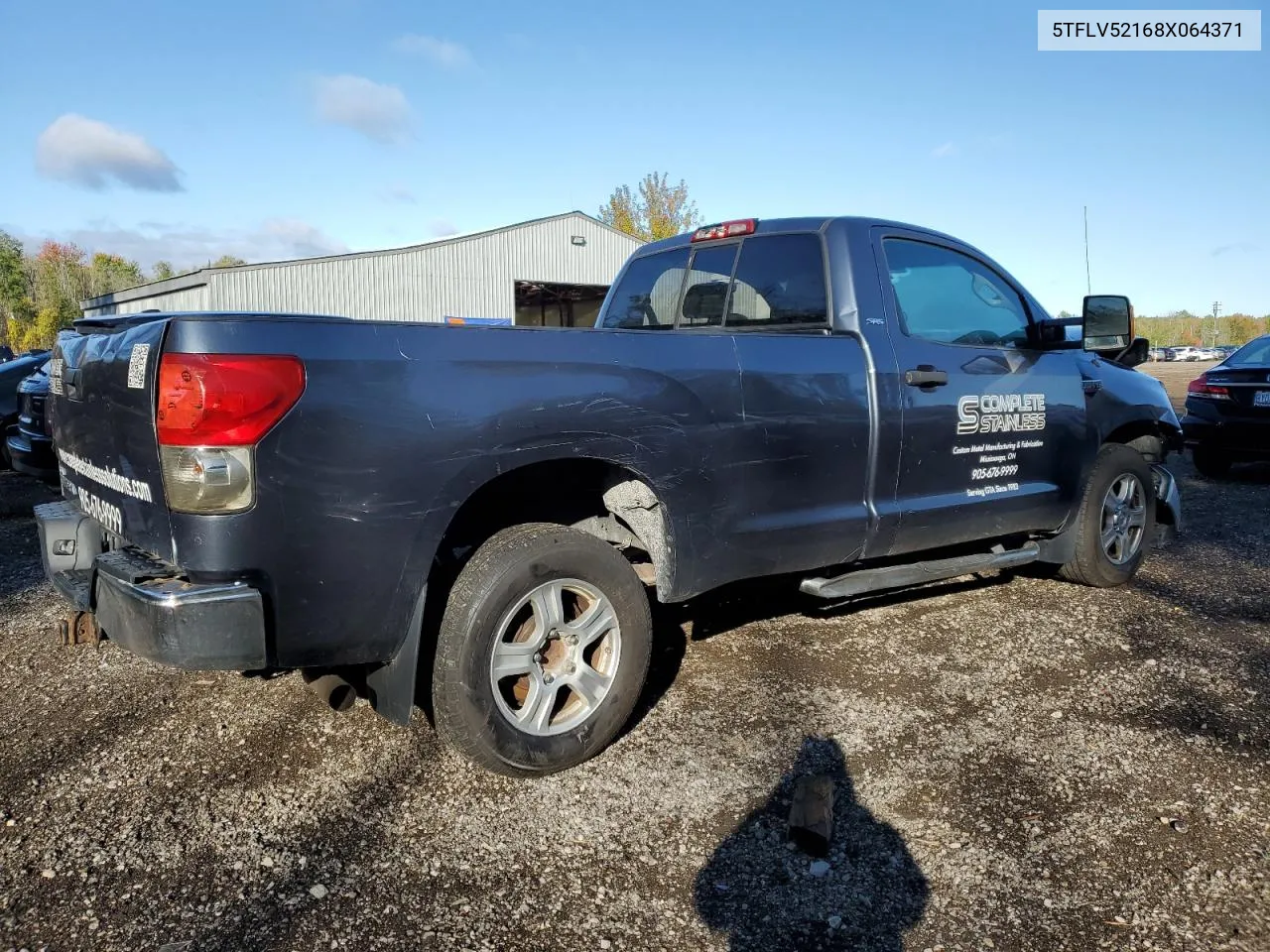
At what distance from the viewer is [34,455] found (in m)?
7.18

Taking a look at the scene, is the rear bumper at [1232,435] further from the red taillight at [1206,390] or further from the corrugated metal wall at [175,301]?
the corrugated metal wall at [175,301]

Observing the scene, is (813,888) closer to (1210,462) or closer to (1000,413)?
(1000,413)

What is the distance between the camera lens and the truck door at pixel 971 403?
402 cm

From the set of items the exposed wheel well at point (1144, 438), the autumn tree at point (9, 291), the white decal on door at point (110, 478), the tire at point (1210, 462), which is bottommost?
the tire at point (1210, 462)

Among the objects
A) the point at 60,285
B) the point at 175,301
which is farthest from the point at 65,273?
the point at 175,301

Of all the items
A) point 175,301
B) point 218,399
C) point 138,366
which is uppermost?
point 175,301

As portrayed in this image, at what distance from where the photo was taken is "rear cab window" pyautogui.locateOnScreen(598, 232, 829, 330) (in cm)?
406

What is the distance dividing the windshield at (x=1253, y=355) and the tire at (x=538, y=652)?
888cm

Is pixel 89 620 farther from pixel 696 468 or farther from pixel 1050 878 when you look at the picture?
pixel 1050 878

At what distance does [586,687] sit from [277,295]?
23.8 metres

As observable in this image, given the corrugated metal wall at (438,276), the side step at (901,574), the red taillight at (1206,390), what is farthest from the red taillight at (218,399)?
the corrugated metal wall at (438,276)

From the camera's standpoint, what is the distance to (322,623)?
2553 mm

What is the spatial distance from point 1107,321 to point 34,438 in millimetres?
7742

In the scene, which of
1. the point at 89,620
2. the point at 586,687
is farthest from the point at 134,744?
the point at 586,687
